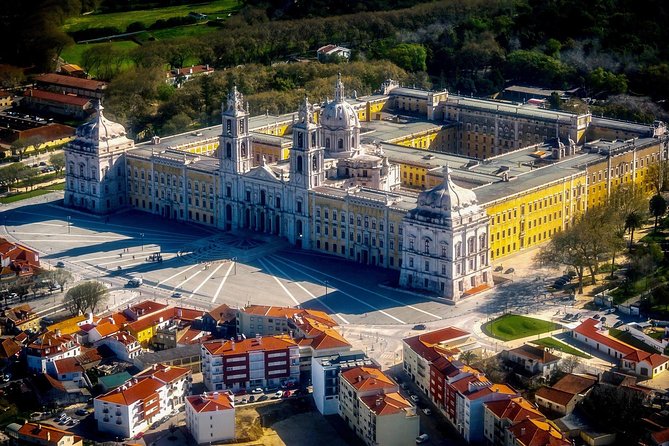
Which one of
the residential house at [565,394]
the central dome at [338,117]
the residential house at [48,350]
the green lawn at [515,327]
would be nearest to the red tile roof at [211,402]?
the residential house at [48,350]

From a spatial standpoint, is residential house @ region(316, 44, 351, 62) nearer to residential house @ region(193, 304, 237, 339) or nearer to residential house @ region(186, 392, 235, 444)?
residential house @ region(193, 304, 237, 339)

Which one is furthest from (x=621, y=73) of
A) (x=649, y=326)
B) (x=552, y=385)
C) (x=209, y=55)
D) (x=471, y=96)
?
(x=552, y=385)

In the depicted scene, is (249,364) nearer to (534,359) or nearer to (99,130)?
(534,359)

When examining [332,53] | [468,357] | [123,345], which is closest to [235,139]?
[123,345]

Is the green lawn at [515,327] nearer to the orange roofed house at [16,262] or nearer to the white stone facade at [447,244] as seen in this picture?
the white stone facade at [447,244]

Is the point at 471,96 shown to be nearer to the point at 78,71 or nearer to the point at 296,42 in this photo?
the point at 296,42

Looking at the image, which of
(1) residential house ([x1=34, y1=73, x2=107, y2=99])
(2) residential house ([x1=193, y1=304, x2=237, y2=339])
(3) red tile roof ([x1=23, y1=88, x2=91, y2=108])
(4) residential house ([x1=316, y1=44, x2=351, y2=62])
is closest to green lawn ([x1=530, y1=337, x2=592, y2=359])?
(2) residential house ([x1=193, y1=304, x2=237, y2=339])
